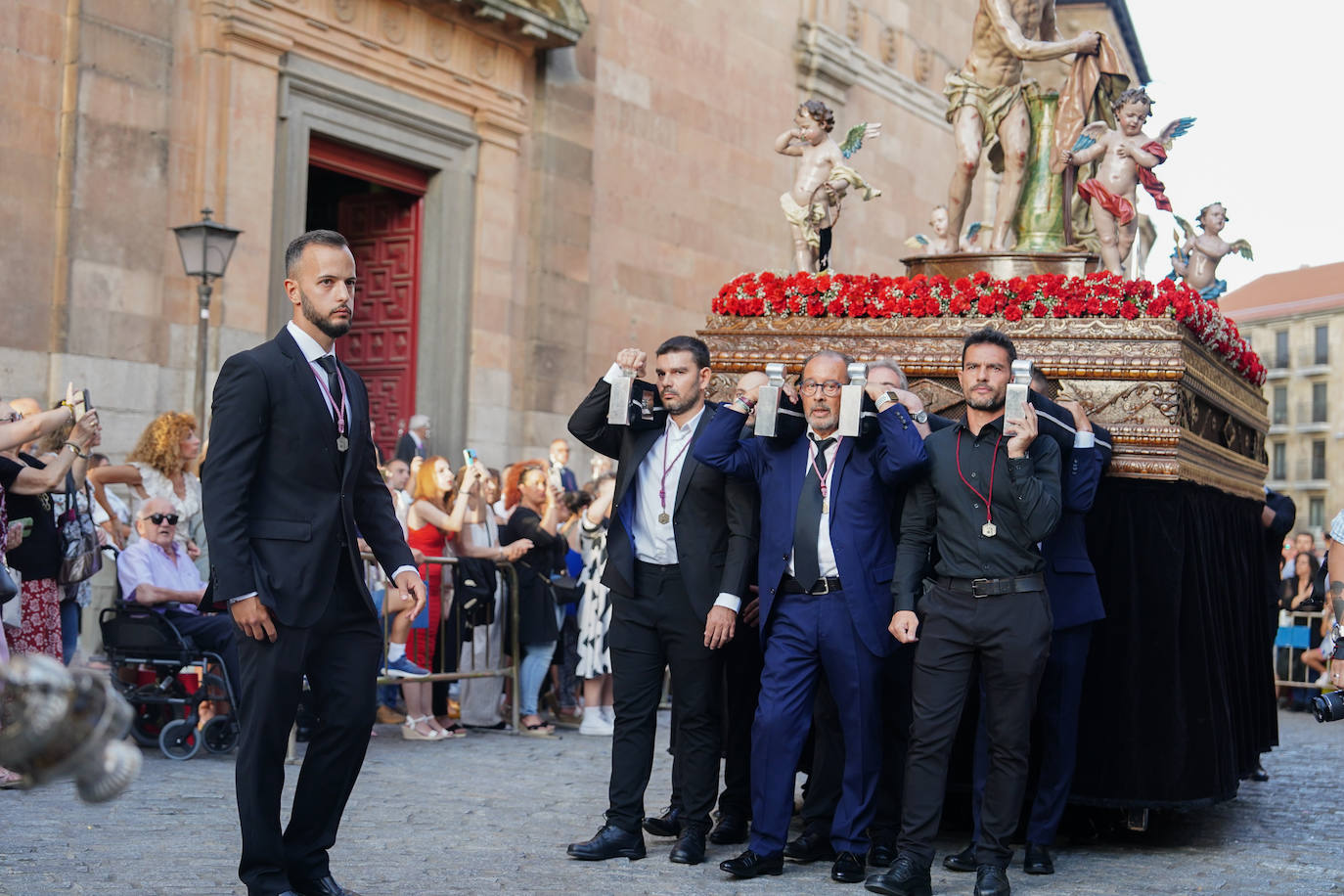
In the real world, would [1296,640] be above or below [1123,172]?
below

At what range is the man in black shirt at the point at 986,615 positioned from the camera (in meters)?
6.11

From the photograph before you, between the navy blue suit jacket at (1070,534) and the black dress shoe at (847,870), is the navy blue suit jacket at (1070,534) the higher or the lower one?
the higher one

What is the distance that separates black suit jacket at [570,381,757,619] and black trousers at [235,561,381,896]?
1.59 metres

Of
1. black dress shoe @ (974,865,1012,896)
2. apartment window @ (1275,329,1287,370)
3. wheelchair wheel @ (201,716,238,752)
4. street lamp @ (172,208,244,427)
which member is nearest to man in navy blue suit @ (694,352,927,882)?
black dress shoe @ (974,865,1012,896)

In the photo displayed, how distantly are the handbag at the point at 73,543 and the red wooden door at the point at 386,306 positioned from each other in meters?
9.01

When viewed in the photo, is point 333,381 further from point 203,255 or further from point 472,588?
point 203,255

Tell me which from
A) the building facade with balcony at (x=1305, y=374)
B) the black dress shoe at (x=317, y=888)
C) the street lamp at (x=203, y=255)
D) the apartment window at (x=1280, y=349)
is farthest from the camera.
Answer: the apartment window at (x=1280, y=349)

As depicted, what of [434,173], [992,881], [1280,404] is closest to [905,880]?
[992,881]

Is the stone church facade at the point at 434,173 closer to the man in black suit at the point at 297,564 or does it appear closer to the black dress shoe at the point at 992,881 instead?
the man in black suit at the point at 297,564

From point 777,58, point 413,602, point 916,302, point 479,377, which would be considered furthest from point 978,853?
point 777,58

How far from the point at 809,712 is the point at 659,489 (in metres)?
1.16

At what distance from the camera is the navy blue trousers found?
6414 mm

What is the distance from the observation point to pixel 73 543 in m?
8.60

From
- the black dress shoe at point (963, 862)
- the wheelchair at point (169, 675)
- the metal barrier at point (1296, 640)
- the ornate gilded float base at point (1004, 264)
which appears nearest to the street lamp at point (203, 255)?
the wheelchair at point (169, 675)
